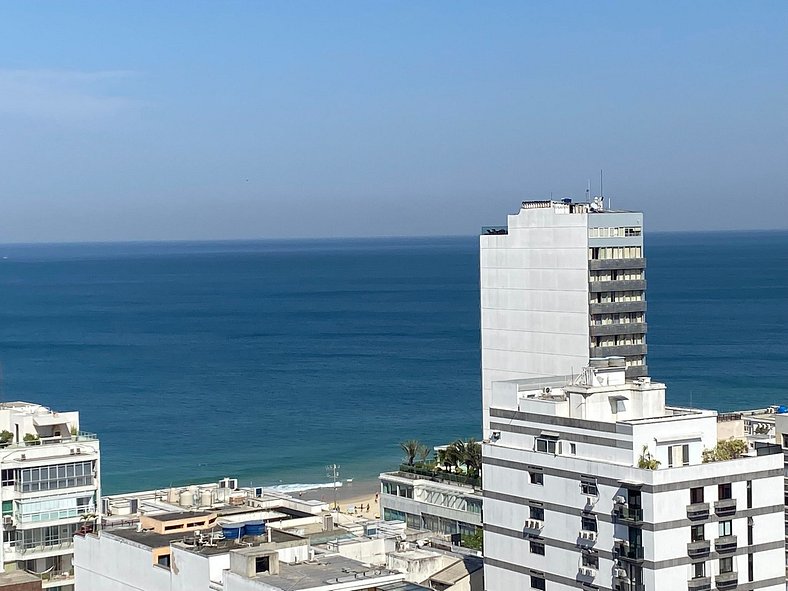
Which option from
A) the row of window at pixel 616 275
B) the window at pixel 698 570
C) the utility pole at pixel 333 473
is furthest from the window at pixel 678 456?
the utility pole at pixel 333 473

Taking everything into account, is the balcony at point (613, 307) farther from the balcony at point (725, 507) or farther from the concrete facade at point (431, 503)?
the balcony at point (725, 507)

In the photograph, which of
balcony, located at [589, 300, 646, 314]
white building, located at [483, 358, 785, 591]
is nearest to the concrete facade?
balcony, located at [589, 300, 646, 314]

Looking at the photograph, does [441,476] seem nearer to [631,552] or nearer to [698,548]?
[631,552]

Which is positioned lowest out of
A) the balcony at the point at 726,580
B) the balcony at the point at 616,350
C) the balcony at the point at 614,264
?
the balcony at the point at 726,580

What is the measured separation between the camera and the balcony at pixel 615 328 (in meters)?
83.6

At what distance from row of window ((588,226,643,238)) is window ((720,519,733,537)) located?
35.3 metres

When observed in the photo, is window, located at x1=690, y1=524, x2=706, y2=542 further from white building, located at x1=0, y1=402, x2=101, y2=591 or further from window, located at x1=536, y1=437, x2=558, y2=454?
white building, located at x1=0, y1=402, x2=101, y2=591

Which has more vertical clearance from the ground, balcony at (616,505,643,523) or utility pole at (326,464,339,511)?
balcony at (616,505,643,523)

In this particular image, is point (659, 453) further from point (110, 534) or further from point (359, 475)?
point (359, 475)

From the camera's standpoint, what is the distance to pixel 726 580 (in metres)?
50.4

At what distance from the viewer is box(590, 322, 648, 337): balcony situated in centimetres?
8362

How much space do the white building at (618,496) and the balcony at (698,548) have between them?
0.04 meters

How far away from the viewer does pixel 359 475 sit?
12331 cm

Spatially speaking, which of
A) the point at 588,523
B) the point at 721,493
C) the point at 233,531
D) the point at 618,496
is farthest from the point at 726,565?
the point at 233,531
